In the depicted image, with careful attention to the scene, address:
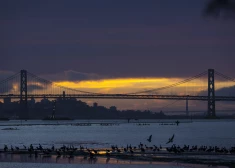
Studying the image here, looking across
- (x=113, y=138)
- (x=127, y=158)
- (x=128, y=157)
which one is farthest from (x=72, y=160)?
(x=113, y=138)

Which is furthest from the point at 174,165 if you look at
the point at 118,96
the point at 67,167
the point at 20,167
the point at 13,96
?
the point at 13,96

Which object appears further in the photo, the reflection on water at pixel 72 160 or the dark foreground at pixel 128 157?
the dark foreground at pixel 128 157

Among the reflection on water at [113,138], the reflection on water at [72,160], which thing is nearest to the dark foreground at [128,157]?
the reflection on water at [72,160]

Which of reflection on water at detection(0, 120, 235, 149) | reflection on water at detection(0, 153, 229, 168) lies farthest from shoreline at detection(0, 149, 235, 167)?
reflection on water at detection(0, 120, 235, 149)

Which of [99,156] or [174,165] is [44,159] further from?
[174,165]

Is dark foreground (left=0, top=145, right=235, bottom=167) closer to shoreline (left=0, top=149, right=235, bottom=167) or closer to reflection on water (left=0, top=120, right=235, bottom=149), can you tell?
shoreline (left=0, top=149, right=235, bottom=167)

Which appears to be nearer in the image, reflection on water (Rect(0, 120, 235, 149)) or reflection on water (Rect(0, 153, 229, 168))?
reflection on water (Rect(0, 153, 229, 168))

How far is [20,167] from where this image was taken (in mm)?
28625

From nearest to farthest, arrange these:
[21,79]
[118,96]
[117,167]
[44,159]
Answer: [117,167] < [44,159] < [118,96] < [21,79]

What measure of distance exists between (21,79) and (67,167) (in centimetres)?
9139

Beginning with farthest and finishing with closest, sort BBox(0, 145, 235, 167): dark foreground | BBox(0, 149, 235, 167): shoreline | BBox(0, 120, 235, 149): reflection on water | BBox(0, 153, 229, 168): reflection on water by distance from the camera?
BBox(0, 120, 235, 149): reflection on water → BBox(0, 145, 235, 167): dark foreground → BBox(0, 149, 235, 167): shoreline → BBox(0, 153, 229, 168): reflection on water

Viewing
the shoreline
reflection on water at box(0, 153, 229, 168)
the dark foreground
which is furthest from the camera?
the dark foreground

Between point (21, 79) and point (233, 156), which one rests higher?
point (21, 79)

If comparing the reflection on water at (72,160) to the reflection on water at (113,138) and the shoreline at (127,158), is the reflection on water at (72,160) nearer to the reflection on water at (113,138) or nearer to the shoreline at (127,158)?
the shoreline at (127,158)
